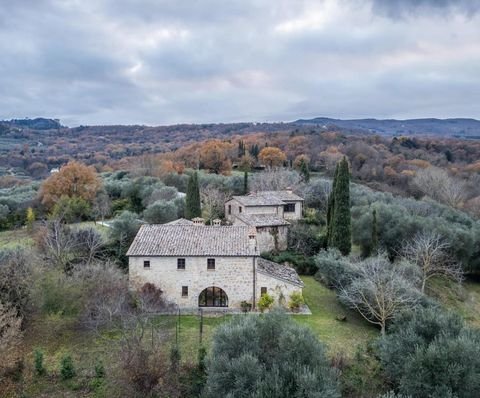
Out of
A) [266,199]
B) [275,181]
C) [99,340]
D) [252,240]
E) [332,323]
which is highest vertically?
[252,240]

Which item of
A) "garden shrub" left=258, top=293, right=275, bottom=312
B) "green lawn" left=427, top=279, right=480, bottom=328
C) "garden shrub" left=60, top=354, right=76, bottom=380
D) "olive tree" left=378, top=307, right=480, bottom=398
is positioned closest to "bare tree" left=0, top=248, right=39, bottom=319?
"garden shrub" left=60, top=354, right=76, bottom=380

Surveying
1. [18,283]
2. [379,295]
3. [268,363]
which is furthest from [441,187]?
[18,283]

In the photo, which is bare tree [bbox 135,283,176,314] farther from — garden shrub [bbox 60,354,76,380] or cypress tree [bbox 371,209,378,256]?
cypress tree [bbox 371,209,378,256]

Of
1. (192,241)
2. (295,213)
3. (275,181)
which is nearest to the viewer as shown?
(192,241)

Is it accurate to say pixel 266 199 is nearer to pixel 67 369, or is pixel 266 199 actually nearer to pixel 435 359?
pixel 435 359

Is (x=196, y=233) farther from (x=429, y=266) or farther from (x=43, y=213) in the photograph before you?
(x=43, y=213)

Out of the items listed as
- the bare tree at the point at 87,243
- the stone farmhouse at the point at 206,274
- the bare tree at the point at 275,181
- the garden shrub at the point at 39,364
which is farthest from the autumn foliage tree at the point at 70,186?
the garden shrub at the point at 39,364

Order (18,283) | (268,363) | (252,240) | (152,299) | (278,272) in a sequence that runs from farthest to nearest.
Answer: (278,272)
(252,240)
(152,299)
(18,283)
(268,363)

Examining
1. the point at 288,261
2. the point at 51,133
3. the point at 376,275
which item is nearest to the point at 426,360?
the point at 376,275
